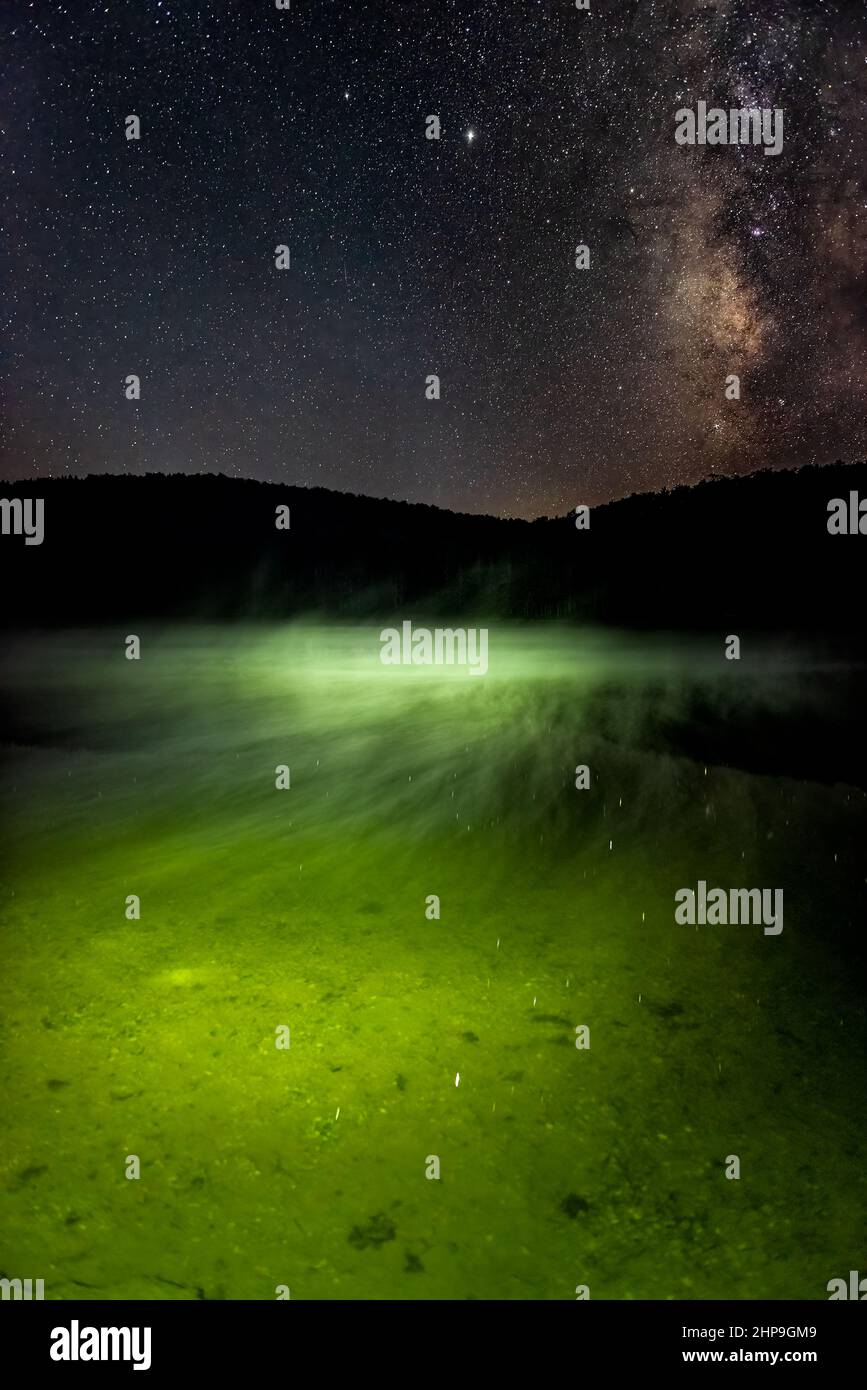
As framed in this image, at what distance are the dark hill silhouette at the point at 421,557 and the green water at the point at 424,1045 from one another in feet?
108

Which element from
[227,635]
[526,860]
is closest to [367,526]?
[227,635]

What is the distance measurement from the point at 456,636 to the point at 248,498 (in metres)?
48.1

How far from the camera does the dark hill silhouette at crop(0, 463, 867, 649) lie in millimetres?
48375

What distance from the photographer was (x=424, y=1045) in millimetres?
3873

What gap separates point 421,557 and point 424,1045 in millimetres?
65503

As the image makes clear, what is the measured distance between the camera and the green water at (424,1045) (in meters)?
2.87

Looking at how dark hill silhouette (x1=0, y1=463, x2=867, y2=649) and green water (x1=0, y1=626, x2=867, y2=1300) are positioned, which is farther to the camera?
dark hill silhouette (x1=0, y1=463, x2=867, y2=649)

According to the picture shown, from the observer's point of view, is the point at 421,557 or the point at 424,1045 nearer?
the point at 424,1045

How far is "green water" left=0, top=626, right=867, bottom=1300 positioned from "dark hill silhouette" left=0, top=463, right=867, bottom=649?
32.8m

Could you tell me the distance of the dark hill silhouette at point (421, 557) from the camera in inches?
1905

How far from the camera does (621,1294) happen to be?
107 inches

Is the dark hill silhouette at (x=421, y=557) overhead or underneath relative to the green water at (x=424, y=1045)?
overhead

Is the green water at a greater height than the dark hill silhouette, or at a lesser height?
lesser

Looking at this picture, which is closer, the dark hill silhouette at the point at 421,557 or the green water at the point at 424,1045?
the green water at the point at 424,1045
